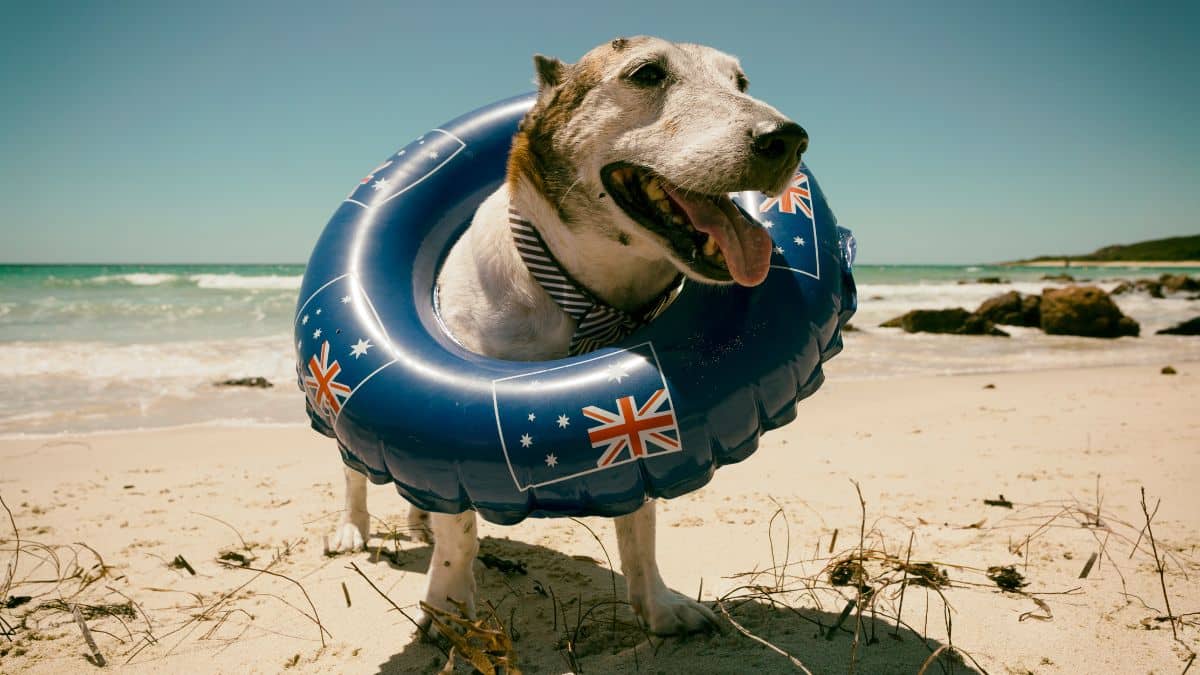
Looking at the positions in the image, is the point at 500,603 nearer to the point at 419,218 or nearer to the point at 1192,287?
the point at 419,218

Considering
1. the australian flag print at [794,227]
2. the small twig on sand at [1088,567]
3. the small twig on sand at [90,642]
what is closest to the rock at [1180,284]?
the small twig on sand at [1088,567]

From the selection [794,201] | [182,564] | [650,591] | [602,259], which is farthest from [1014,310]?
[182,564]

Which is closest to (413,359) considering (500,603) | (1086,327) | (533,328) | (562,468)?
(533,328)

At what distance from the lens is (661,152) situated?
206 centimetres

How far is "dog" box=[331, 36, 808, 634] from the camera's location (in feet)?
6.43

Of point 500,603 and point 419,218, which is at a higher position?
point 419,218

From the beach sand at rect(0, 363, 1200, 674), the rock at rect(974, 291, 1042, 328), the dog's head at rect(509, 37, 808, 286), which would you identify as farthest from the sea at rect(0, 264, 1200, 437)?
the dog's head at rect(509, 37, 808, 286)

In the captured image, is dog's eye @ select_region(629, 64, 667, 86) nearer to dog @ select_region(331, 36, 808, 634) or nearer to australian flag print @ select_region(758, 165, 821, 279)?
dog @ select_region(331, 36, 808, 634)

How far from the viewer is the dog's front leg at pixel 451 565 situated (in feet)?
7.77

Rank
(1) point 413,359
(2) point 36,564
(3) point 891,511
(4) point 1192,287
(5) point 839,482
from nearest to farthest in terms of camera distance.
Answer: (1) point 413,359 → (2) point 36,564 → (3) point 891,511 → (5) point 839,482 → (4) point 1192,287

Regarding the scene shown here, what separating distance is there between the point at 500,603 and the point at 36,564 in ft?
6.70

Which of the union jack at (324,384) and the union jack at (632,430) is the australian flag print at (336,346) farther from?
the union jack at (632,430)

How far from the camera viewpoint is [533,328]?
2.37 meters

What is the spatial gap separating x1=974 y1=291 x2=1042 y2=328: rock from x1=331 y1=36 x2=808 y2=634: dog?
12185 mm
